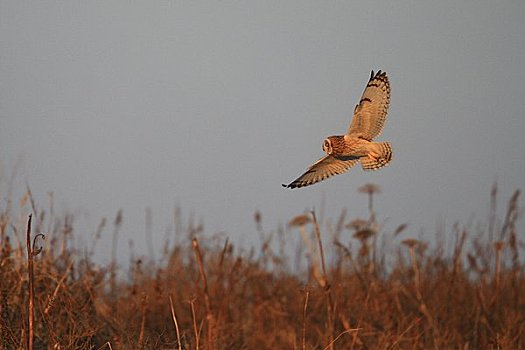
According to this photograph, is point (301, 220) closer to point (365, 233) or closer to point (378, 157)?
point (365, 233)

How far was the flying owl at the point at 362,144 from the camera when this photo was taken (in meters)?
3.03

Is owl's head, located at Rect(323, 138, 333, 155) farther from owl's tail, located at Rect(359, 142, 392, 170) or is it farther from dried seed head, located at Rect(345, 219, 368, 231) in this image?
dried seed head, located at Rect(345, 219, 368, 231)

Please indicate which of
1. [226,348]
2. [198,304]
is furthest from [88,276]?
[198,304]

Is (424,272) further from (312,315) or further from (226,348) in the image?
(226,348)

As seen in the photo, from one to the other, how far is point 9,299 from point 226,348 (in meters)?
1.39

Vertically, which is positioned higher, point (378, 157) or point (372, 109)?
point (372, 109)

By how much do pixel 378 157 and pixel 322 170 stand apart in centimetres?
32

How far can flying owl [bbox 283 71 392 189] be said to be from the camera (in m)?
3.03

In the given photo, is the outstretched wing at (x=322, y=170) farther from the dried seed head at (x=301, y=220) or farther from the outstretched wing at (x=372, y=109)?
the dried seed head at (x=301, y=220)

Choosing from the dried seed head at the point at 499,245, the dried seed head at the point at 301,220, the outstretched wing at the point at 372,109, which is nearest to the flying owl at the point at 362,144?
the outstretched wing at the point at 372,109

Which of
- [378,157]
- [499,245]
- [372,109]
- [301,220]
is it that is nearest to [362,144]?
[378,157]

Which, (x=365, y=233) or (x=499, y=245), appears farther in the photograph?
(x=499, y=245)

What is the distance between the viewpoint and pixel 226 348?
4.63 m

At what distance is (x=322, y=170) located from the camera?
3.28 m
